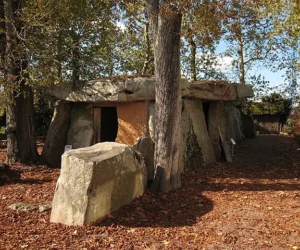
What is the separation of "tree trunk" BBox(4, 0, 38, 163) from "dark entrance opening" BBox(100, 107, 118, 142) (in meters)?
3.45

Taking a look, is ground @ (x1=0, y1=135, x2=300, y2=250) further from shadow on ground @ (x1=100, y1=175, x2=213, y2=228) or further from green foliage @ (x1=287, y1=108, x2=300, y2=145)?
green foliage @ (x1=287, y1=108, x2=300, y2=145)

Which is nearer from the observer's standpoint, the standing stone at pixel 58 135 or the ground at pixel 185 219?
the ground at pixel 185 219

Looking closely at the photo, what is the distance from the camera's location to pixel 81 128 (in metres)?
9.69

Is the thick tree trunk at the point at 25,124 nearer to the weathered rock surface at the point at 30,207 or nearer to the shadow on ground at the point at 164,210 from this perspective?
the weathered rock surface at the point at 30,207

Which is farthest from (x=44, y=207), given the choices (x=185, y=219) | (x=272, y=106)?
(x=272, y=106)

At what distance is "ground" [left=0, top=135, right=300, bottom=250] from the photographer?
4.25m

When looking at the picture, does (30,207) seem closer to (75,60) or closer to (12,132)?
(12,132)

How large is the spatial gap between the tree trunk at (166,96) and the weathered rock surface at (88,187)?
4.21ft

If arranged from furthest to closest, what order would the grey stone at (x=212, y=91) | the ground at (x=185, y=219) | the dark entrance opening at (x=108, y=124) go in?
1. the dark entrance opening at (x=108, y=124)
2. the grey stone at (x=212, y=91)
3. the ground at (x=185, y=219)

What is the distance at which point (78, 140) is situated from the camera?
9617 millimetres

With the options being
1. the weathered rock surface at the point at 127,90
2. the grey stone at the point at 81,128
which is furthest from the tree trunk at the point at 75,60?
the grey stone at the point at 81,128

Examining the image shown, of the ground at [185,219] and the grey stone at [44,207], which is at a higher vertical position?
the grey stone at [44,207]

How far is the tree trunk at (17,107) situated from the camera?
8062 mm

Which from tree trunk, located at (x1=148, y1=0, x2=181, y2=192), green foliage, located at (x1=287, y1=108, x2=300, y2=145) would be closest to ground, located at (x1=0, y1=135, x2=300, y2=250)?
tree trunk, located at (x1=148, y1=0, x2=181, y2=192)
